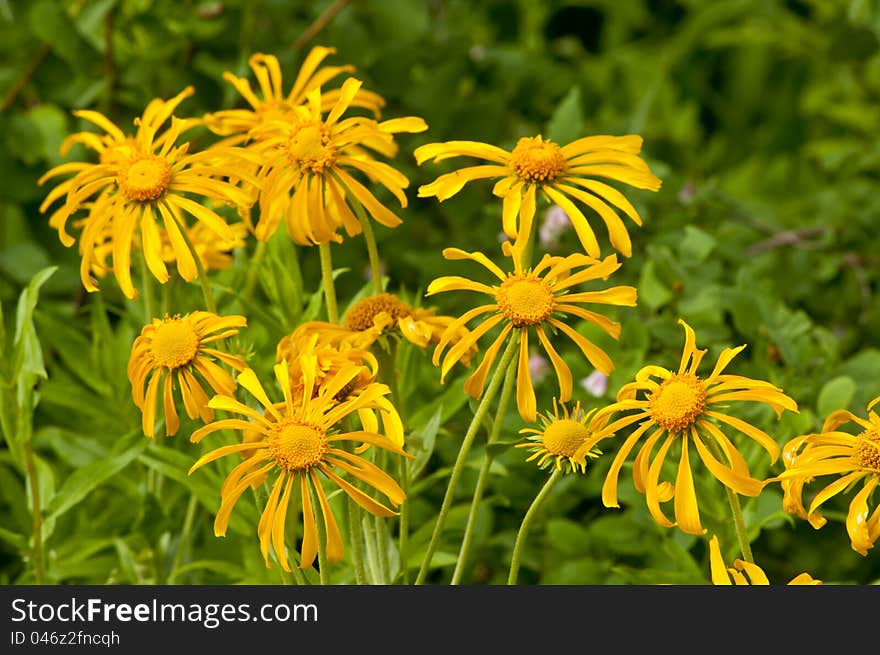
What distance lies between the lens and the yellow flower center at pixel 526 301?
87cm

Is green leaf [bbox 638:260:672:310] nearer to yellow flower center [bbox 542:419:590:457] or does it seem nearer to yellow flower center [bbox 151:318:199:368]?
yellow flower center [bbox 542:419:590:457]

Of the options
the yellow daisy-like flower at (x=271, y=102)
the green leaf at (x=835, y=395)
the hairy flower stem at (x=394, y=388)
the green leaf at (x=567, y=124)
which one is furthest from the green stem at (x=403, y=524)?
the green leaf at (x=567, y=124)

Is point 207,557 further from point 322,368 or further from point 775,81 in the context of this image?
point 775,81

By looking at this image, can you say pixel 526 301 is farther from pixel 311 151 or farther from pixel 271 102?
pixel 271 102

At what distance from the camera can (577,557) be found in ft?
4.59

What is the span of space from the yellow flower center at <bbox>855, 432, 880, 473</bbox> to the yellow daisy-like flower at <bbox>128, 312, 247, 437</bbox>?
1.39 feet

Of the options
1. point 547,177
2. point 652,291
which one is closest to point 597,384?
point 652,291

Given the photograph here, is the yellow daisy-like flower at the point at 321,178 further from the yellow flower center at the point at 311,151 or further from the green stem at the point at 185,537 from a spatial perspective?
the green stem at the point at 185,537

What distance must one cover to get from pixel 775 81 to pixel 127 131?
1.63 metres

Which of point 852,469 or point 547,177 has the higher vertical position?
point 547,177

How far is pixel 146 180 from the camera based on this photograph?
951 millimetres

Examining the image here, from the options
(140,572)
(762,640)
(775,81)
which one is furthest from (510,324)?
(775,81)

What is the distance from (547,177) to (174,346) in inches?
11.7

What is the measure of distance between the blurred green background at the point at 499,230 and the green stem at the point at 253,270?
20 millimetres
